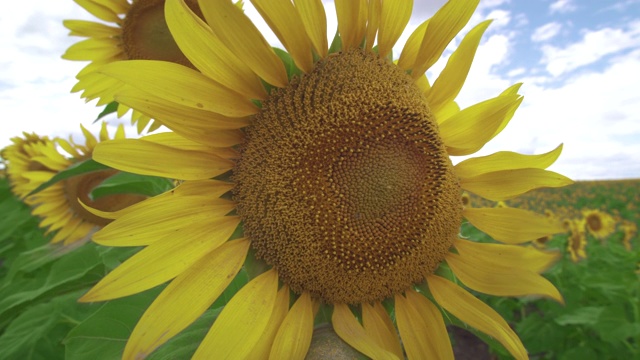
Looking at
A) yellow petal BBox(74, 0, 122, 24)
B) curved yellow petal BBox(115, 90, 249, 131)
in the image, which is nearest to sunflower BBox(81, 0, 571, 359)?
curved yellow petal BBox(115, 90, 249, 131)

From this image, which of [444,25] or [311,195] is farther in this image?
[444,25]

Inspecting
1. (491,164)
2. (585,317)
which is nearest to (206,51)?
(491,164)

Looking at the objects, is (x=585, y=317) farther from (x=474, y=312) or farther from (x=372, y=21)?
(x=372, y=21)

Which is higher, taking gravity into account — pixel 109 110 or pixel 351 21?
pixel 351 21

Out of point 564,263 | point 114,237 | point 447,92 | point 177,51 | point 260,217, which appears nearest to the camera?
point 114,237

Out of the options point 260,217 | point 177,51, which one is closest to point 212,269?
point 260,217

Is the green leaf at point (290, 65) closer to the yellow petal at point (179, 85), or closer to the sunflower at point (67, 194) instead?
the yellow petal at point (179, 85)

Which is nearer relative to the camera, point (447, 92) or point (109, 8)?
point (447, 92)

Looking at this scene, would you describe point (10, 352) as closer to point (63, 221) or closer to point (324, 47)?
point (63, 221)
